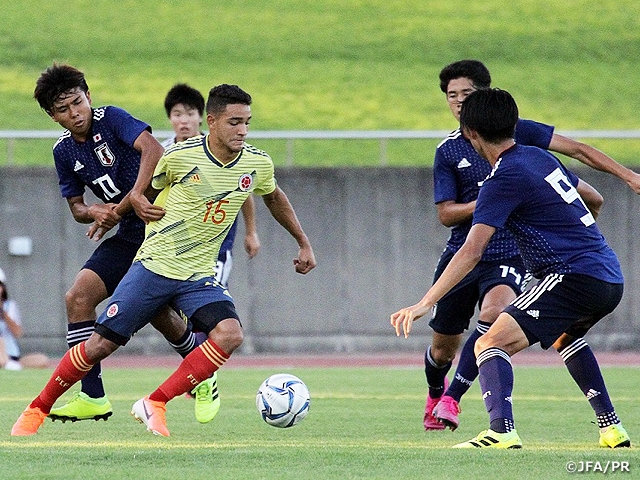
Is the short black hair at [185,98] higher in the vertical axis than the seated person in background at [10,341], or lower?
higher

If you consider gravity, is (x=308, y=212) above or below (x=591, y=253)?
below

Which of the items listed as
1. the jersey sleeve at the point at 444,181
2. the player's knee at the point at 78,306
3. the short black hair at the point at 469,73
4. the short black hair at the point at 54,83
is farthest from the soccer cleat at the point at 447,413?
the short black hair at the point at 54,83

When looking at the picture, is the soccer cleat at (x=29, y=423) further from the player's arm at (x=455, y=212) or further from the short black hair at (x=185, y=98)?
the short black hair at (x=185, y=98)

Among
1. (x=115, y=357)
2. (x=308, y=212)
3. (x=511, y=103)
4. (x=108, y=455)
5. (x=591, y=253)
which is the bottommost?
(x=115, y=357)

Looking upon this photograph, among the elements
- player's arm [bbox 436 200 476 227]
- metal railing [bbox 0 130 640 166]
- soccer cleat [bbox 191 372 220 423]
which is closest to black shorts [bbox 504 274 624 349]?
player's arm [bbox 436 200 476 227]

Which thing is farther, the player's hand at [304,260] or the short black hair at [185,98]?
the short black hair at [185,98]

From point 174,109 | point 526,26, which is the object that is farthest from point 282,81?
point 174,109

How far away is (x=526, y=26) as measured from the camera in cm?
3469

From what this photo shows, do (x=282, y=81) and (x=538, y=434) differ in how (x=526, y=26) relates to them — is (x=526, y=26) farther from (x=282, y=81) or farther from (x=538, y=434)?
(x=538, y=434)

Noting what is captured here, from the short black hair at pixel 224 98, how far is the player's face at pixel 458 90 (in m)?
1.52

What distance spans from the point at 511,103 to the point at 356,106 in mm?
22454

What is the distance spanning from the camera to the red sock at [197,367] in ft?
23.6

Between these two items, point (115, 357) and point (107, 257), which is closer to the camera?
point (107, 257)

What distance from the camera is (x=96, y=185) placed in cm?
804
